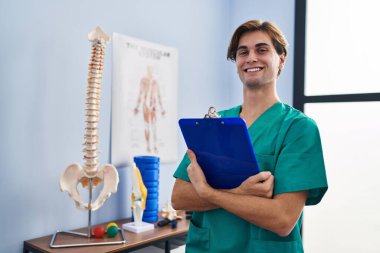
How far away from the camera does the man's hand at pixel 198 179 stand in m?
1.02

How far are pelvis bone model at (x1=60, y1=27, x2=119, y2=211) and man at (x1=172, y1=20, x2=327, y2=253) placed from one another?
0.55 m

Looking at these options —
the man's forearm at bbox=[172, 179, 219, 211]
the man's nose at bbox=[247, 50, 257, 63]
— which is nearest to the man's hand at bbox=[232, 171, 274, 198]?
the man's forearm at bbox=[172, 179, 219, 211]

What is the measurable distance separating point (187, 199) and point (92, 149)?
0.64 metres

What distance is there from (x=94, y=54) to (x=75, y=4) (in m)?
0.35

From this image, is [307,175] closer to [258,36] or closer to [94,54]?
[258,36]

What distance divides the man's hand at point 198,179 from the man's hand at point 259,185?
99mm

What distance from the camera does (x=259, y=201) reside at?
959mm

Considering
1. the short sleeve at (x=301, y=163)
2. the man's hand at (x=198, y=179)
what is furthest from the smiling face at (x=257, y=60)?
the man's hand at (x=198, y=179)

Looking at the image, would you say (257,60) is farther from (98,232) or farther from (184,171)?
(98,232)

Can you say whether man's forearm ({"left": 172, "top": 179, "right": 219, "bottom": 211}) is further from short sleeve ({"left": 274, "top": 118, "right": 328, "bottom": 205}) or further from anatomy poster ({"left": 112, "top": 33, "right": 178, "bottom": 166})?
anatomy poster ({"left": 112, "top": 33, "right": 178, "bottom": 166})

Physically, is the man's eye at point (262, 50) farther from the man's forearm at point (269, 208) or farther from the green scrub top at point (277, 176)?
the man's forearm at point (269, 208)

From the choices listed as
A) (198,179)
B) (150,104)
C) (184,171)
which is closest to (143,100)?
(150,104)

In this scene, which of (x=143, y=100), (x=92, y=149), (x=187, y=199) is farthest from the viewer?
(x=143, y=100)

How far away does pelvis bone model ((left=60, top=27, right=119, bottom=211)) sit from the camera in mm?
1595
